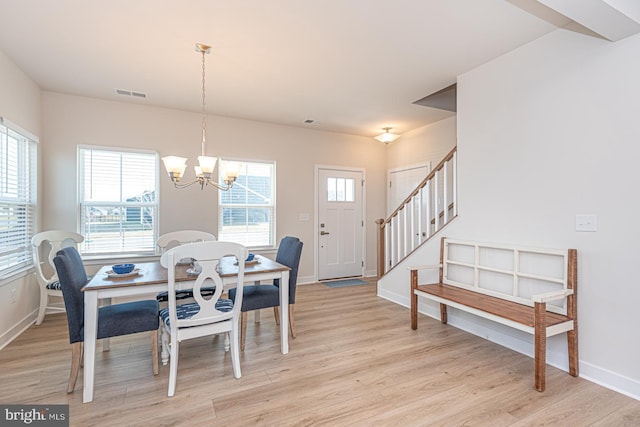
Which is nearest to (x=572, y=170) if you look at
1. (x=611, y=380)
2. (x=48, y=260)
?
(x=611, y=380)

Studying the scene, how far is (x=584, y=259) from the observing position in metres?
2.39

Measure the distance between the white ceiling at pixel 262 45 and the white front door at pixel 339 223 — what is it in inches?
70.1

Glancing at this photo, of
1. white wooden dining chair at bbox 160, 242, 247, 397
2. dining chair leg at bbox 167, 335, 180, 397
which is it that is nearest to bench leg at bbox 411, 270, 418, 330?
white wooden dining chair at bbox 160, 242, 247, 397

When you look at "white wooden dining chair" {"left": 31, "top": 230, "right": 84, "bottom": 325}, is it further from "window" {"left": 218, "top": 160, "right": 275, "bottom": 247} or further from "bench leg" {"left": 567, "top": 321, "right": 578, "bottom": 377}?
"bench leg" {"left": 567, "top": 321, "right": 578, "bottom": 377}

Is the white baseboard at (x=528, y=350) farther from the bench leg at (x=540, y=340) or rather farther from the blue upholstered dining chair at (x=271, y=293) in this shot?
the blue upholstered dining chair at (x=271, y=293)

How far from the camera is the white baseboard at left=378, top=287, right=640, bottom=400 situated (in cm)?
218

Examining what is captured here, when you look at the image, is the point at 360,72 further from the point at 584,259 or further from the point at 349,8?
the point at 584,259

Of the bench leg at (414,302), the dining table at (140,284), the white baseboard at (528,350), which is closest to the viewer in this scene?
the dining table at (140,284)

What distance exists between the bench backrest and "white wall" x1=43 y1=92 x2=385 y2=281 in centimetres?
262

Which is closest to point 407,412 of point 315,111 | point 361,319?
point 361,319

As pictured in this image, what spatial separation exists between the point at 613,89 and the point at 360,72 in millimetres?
2049

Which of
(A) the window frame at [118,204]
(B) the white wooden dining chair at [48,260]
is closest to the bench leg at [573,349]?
(A) the window frame at [118,204]

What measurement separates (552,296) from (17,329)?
4.76 m

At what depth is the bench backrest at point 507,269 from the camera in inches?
98.8
